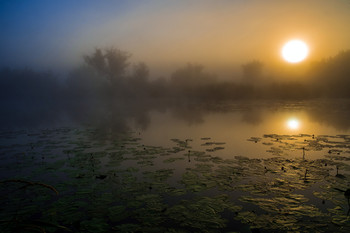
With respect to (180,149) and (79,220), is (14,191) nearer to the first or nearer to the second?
(79,220)

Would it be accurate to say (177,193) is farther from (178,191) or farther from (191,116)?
(191,116)

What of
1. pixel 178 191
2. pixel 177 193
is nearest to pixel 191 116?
pixel 178 191

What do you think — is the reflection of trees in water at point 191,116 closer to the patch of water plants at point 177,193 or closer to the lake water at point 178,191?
the lake water at point 178,191

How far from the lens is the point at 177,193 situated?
30.9ft

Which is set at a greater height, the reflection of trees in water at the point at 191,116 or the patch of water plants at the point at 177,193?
the reflection of trees in water at the point at 191,116

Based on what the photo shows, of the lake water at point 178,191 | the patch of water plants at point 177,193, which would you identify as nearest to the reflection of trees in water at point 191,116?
the lake water at point 178,191

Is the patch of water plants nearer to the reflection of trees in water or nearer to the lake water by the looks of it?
the lake water

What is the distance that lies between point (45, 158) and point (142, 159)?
7.64m

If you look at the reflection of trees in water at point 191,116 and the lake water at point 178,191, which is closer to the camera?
the lake water at point 178,191

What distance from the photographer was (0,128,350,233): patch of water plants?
23.3 feet

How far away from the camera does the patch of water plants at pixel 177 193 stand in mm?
7098

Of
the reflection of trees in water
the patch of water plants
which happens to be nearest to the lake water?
the patch of water plants

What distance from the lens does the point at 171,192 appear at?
9547 millimetres

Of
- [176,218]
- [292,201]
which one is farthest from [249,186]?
[176,218]
